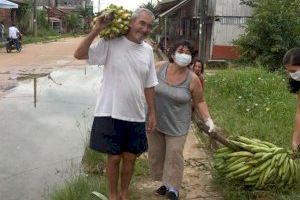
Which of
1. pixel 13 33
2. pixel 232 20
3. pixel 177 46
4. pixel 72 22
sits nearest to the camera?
pixel 177 46

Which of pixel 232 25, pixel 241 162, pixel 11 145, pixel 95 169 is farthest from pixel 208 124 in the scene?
pixel 232 25

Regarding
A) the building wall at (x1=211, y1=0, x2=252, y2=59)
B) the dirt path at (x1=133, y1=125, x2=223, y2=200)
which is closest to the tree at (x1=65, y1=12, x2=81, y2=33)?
the building wall at (x1=211, y1=0, x2=252, y2=59)

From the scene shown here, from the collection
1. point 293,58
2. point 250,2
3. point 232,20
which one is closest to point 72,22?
point 232,20

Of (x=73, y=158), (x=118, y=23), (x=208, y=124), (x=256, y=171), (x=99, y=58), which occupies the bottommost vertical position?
(x=73, y=158)

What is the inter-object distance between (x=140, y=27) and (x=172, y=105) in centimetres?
95

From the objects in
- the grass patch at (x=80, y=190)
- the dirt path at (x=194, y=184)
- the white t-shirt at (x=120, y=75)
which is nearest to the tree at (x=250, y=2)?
the dirt path at (x=194, y=184)

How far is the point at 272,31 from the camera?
53.9 ft

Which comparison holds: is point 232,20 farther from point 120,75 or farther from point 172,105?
point 120,75

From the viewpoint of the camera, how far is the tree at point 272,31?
642 inches

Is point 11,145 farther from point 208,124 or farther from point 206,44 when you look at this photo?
point 206,44

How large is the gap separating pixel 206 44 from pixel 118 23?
695 inches

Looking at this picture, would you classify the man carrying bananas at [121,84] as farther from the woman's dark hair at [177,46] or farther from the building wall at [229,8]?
the building wall at [229,8]

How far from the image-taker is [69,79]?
15.9 metres

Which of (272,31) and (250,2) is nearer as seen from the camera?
(272,31)
